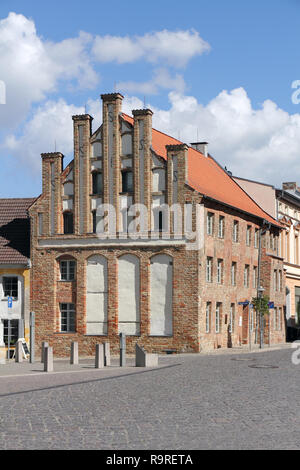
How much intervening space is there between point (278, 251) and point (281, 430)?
43.8 metres

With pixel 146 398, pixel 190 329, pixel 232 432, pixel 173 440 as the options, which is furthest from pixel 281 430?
pixel 190 329

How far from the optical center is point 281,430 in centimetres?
1180

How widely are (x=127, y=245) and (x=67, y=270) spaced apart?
380 centimetres

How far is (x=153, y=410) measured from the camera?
1466cm

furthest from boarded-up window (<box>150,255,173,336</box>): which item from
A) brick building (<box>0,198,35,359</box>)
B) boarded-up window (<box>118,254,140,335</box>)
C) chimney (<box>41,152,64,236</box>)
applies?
brick building (<box>0,198,35,359</box>)

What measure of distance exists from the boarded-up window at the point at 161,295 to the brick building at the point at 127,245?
0.16 feet

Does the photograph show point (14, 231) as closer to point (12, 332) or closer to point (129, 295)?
point (12, 332)

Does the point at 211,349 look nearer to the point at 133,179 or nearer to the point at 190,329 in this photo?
the point at 190,329

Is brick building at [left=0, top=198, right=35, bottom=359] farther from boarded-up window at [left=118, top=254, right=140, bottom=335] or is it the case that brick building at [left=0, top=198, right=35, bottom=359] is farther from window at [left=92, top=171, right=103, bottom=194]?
boarded-up window at [left=118, top=254, right=140, bottom=335]

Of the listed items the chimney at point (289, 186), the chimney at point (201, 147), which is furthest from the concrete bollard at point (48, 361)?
the chimney at point (289, 186)

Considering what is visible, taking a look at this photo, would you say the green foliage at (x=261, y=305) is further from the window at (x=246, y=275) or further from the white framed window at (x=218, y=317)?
the window at (x=246, y=275)

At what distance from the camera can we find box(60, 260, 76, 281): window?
41500 mm

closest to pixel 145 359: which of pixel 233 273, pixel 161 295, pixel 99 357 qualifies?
pixel 99 357

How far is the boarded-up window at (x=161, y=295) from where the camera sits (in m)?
39.2
